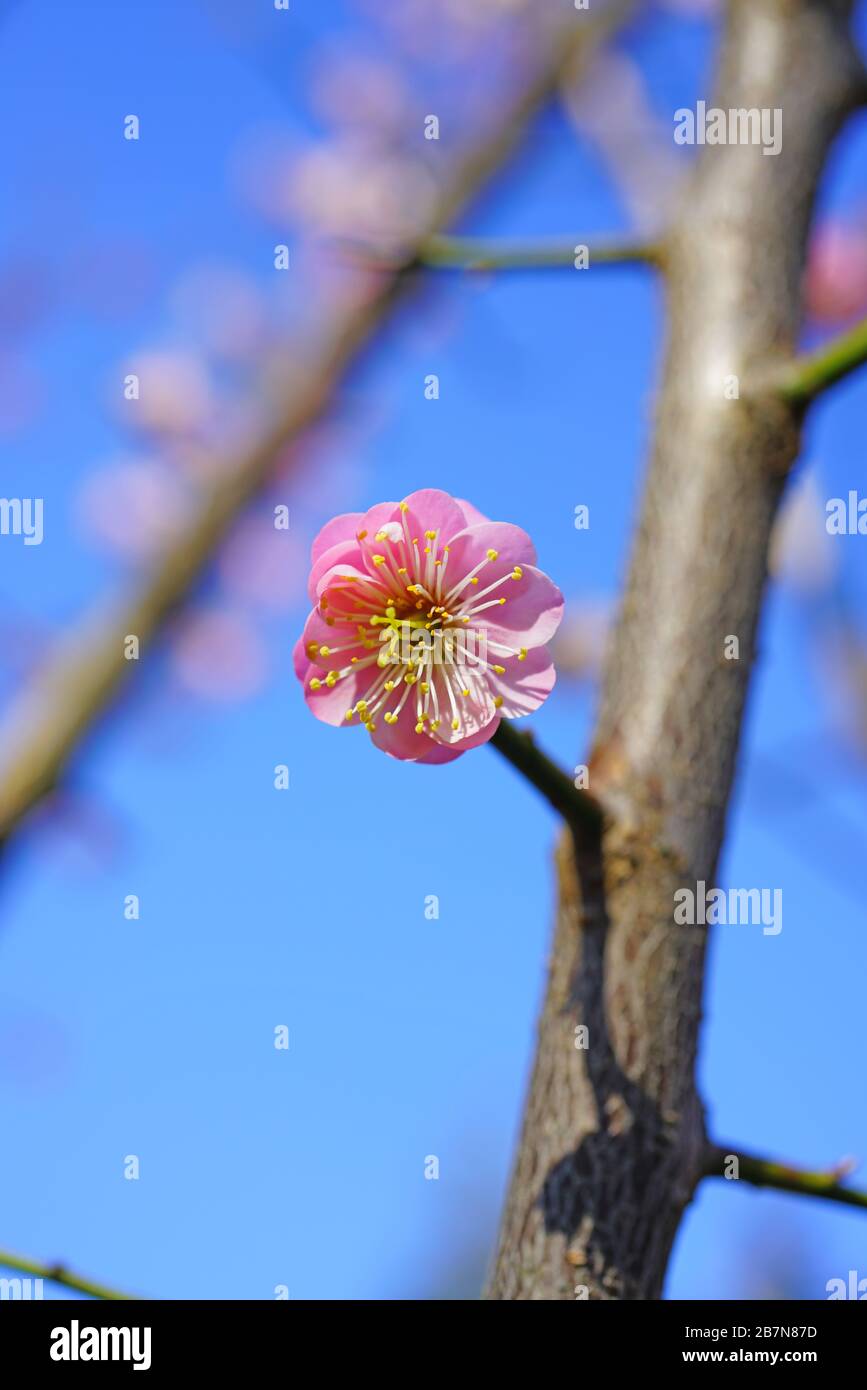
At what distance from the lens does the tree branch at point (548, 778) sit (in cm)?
102

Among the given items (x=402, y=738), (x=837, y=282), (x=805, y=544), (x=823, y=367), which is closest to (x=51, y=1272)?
(x=402, y=738)

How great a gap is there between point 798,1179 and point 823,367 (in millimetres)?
787

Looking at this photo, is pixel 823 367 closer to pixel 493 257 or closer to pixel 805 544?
pixel 493 257

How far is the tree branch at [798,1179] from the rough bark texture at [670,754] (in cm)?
A: 6

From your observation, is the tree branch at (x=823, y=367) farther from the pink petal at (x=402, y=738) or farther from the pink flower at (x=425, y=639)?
the pink petal at (x=402, y=738)

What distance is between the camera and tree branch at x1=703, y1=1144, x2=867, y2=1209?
1.13 m

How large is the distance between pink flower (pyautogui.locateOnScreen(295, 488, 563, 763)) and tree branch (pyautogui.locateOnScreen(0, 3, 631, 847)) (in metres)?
2.08

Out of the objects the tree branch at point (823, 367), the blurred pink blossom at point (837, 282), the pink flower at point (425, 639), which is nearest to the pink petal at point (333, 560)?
the pink flower at point (425, 639)

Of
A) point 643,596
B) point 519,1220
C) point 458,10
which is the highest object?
point 458,10

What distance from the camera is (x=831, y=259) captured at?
5.08m

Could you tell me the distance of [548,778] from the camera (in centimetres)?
108
